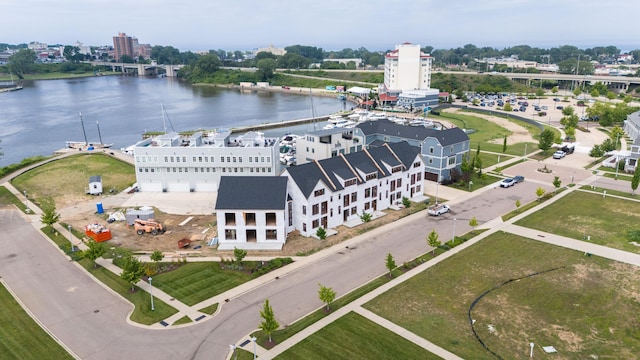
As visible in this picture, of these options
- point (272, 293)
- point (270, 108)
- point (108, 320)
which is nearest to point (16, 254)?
point (108, 320)

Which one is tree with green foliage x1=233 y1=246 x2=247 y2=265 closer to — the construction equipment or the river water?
the construction equipment

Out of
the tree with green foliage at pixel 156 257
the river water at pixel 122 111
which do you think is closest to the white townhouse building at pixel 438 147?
the tree with green foliage at pixel 156 257

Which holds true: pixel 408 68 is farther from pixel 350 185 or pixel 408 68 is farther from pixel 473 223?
pixel 473 223

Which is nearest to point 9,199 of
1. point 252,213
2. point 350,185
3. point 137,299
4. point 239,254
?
point 137,299

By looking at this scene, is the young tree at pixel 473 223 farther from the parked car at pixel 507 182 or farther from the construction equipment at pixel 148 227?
the construction equipment at pixel 148 227

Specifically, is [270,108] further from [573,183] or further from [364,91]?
[573,183]

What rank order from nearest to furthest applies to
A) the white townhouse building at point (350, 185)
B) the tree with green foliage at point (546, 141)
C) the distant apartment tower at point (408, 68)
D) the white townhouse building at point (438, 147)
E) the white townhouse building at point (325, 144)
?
the white townhouse building at point (350, 185)
the white townhouse building at point (325, 144)
the white townhouse building at point (438, 147)
the tree with green foliage at point (546, 141)
the distant apartment tower at point (408, 68)
